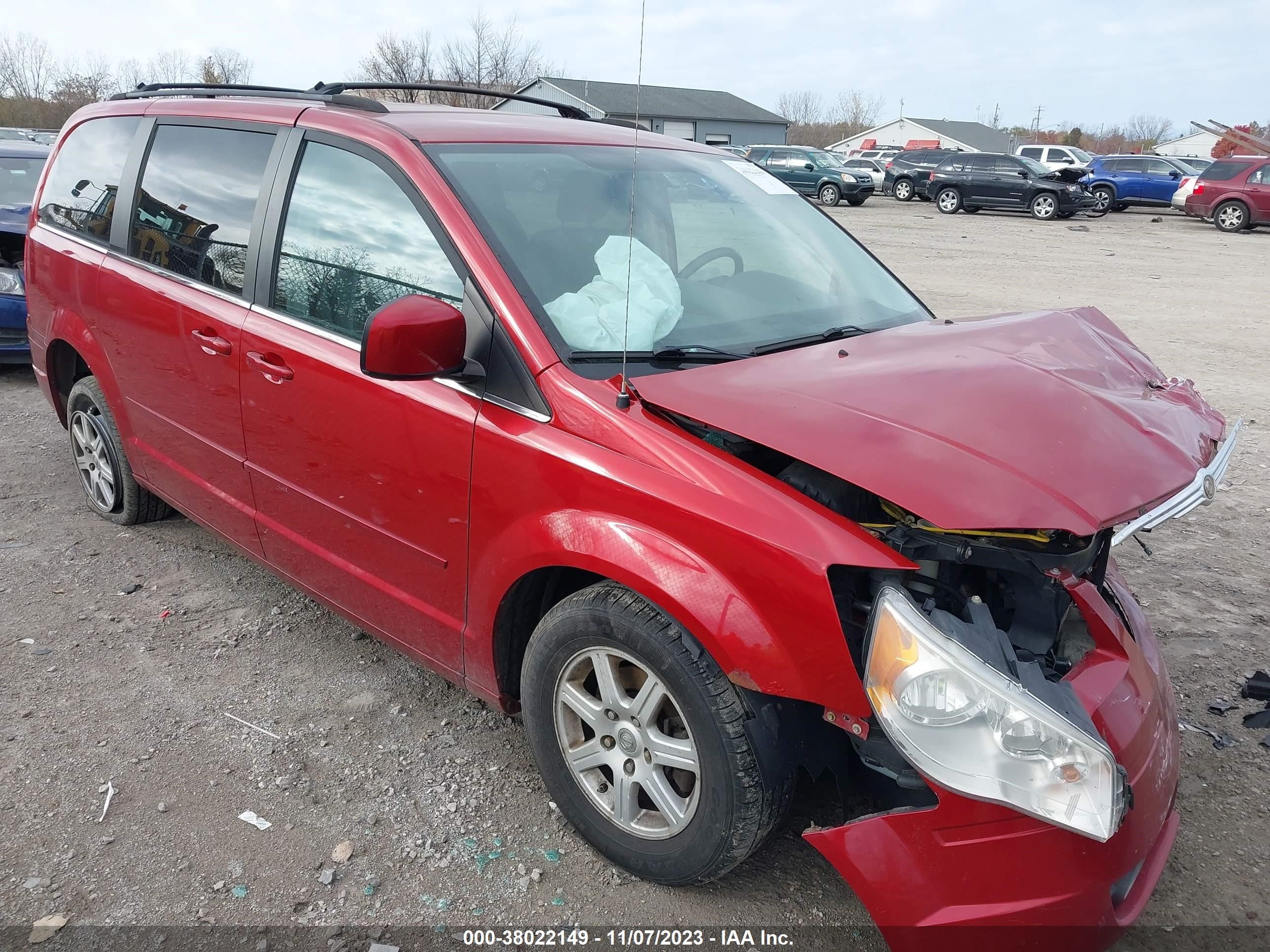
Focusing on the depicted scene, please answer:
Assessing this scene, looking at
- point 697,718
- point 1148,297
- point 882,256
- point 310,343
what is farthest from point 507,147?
point 882,256

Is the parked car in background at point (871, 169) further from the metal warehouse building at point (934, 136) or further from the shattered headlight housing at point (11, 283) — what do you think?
the metal warehouse building at point (934, 136)

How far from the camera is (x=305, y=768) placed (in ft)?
9.34

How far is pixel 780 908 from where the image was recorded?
237cm

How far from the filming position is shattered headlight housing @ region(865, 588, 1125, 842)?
5.84 feet

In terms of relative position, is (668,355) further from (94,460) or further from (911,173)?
(911,173)

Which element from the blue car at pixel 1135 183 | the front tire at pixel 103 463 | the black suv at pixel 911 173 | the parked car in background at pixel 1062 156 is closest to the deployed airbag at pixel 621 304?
the front tire at pixel 103 463

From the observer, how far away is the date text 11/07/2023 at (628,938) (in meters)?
2.25

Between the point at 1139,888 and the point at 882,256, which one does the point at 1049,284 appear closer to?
the point at 882,256

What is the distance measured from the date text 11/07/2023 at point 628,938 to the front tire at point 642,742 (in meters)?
0.12

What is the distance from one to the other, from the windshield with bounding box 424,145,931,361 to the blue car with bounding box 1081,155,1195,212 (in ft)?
94.0

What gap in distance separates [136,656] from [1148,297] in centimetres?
1276

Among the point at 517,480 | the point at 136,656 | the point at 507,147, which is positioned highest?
the point at 507,147

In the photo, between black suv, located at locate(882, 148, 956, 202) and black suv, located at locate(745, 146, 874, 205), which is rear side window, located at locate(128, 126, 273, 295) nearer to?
black suv, located at locate(745, 146, 874, 205)

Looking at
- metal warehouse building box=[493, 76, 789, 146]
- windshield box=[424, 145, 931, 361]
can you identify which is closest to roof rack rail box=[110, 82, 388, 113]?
windshield box=[424, 145, 931, 361]
